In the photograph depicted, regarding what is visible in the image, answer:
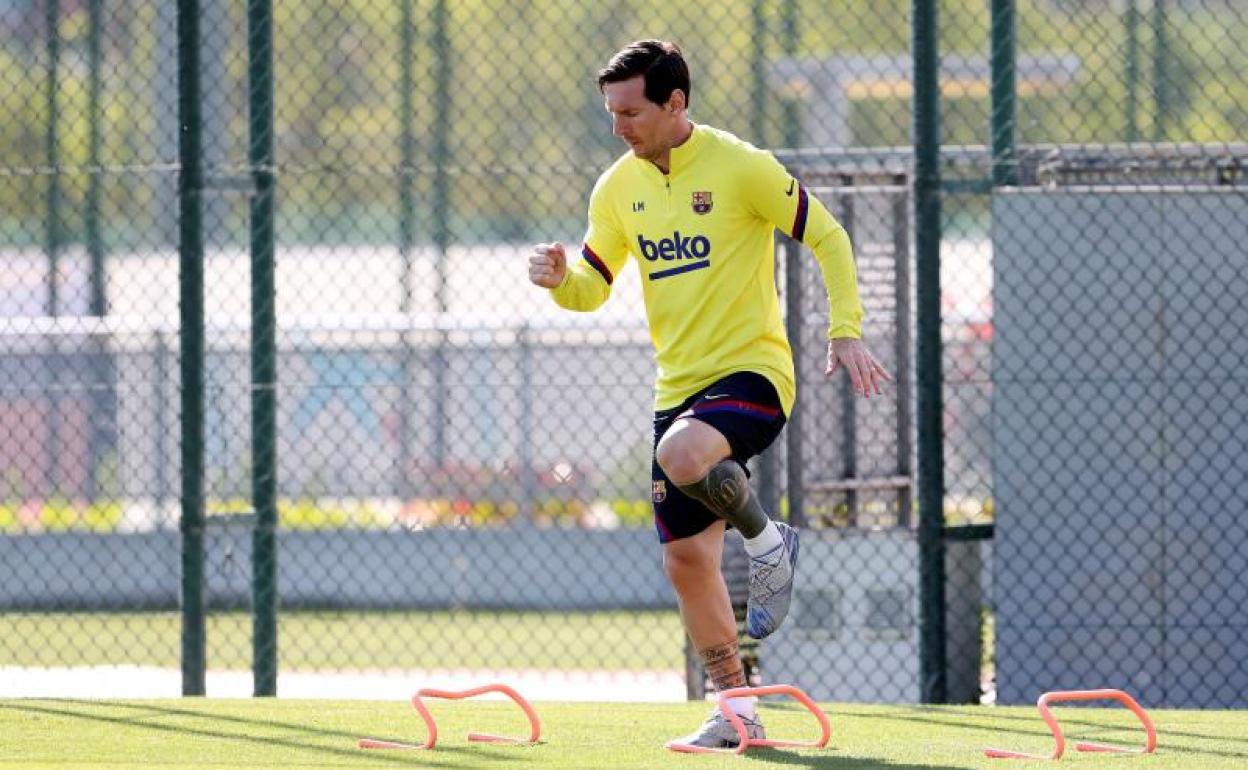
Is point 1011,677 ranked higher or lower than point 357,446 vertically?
lower

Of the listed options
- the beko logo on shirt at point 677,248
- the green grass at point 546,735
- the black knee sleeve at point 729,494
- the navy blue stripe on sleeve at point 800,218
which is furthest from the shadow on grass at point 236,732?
the navy blue stripe on sleeve at point 800,218

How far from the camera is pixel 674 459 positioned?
552cm

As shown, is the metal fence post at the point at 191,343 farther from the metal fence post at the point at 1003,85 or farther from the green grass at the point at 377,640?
the metal fence post at the point at 1003,85

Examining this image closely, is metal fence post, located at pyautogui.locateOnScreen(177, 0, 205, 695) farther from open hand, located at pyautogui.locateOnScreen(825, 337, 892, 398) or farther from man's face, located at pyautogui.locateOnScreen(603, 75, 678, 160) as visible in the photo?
open hand, located at pyautogui.locateOnScreen(825, 337, 892, 398)

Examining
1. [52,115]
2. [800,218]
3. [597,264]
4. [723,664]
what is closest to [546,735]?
[723,664]

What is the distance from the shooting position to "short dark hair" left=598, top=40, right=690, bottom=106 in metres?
5.70

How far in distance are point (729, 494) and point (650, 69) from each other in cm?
110

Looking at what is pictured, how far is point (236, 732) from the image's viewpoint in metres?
6.37

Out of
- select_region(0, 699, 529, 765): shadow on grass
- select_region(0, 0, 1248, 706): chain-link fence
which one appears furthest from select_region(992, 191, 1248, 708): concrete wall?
select_region(0, 699, 529, 765): shadow on grass

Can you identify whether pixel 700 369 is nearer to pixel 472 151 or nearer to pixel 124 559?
pixel 124 559

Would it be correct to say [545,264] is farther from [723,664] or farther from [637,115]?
[723,664]

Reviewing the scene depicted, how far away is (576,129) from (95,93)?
5654 mm

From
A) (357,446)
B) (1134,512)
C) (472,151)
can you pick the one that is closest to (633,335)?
(357,446)

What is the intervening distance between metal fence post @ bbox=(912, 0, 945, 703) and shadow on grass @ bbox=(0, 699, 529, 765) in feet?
7.71
